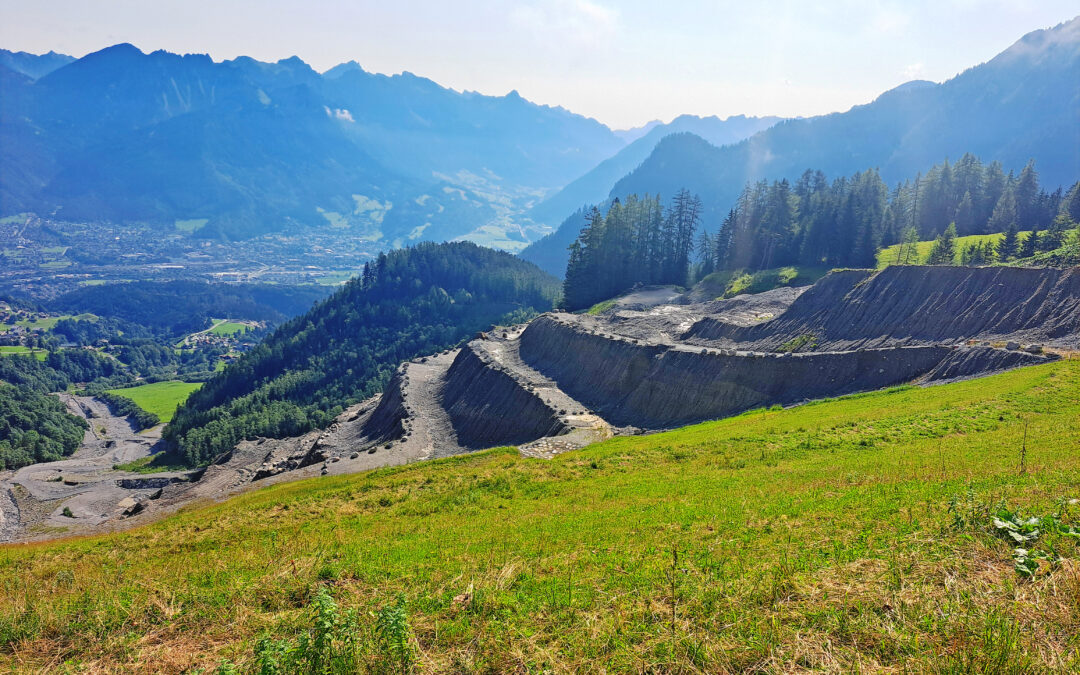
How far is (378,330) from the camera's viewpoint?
17288 cm

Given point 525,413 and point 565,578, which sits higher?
point 565,578

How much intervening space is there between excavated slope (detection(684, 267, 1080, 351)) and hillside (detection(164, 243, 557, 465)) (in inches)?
3411

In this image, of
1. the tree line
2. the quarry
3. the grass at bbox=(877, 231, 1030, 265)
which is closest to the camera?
the quarry

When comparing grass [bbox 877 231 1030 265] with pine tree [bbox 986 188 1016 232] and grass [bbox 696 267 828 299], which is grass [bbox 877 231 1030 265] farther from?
grass [bbox 696 267 828 299]

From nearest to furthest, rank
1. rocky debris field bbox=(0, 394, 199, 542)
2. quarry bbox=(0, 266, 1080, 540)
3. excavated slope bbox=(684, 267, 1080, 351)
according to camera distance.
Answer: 1. quarry bbox=(0, 266, 1080, 540)
2. excavated slope bbox=(684, 267, 1080, 351)
3. rocky debris field bbox=(0, 394, 199, 542)

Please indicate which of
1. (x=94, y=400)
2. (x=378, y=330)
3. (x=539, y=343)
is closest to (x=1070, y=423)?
(x=539, y=343)

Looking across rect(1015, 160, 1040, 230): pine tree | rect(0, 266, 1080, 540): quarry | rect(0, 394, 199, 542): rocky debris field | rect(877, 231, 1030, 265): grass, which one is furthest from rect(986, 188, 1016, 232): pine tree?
rect(0, 394, 199, 542): rocky debris field

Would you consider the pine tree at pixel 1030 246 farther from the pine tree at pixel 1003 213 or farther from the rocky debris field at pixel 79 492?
the rocky debris field at pixel 79 492

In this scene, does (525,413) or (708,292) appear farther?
(708,292)

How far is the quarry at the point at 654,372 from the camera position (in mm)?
43541

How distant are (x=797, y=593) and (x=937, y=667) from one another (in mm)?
2540

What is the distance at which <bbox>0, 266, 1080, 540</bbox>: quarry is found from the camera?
4354cm

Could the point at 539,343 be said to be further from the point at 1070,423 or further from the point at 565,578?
the point at 565,578

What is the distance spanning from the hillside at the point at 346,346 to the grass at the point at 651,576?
98248 millimetres
